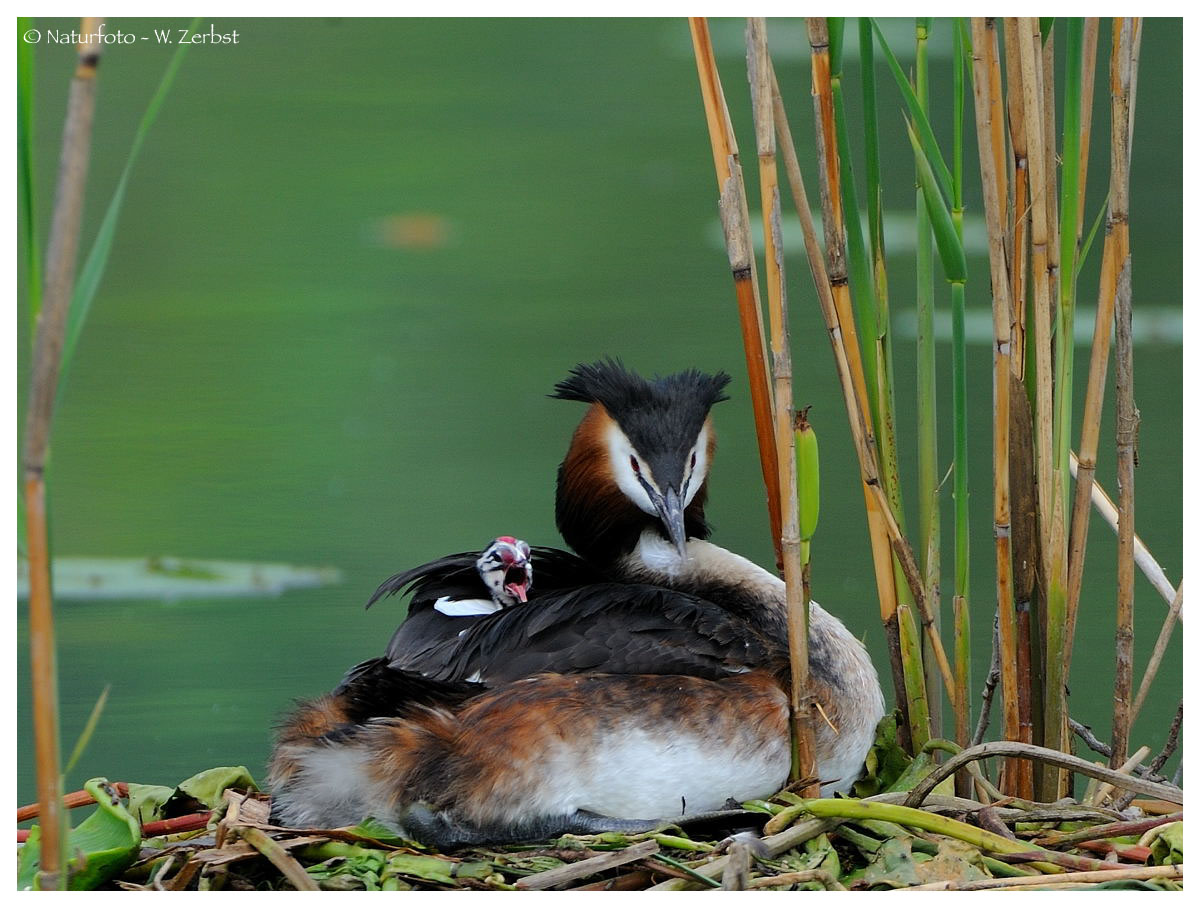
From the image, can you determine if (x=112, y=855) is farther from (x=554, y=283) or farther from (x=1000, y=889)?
(x=554, y=283)

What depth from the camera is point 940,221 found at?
186 centimetres

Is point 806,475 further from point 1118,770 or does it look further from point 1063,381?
point 1118,770

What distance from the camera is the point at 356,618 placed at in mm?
3205

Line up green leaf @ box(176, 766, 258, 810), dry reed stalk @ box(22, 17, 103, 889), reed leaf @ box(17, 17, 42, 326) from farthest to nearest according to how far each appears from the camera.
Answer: green leaf @ box(176, 766, 258, 810)
reed leaf @ box(17, 17, 42, 326)
dry reed stalk @ box(22, 17, 103, 889)

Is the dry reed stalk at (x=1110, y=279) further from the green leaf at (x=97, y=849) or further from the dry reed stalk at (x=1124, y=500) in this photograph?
the green leaf at (x=97, y=849)

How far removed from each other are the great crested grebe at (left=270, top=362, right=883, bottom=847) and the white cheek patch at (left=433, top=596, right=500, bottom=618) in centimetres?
7

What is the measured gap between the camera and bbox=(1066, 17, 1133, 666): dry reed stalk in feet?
6.40

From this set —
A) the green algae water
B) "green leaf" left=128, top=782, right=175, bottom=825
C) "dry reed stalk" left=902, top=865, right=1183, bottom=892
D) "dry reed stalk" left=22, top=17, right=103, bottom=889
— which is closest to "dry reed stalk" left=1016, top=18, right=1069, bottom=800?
"dry reed stalk" left=902, top=865, right=1183, bottom=892

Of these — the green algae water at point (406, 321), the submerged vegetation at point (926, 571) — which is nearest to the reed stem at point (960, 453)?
the submerged vegetation at point (926, 571)

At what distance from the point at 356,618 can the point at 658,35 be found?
1986mm

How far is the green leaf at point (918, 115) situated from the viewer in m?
1.84

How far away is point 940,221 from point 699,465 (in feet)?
2.11

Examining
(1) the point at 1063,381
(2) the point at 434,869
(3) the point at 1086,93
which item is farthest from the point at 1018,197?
(2) the point at 434,869

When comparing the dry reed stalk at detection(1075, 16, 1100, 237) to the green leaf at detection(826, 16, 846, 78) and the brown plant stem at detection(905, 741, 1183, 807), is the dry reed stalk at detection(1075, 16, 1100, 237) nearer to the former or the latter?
the green leaf at detection(826, 16, 846, 78)
